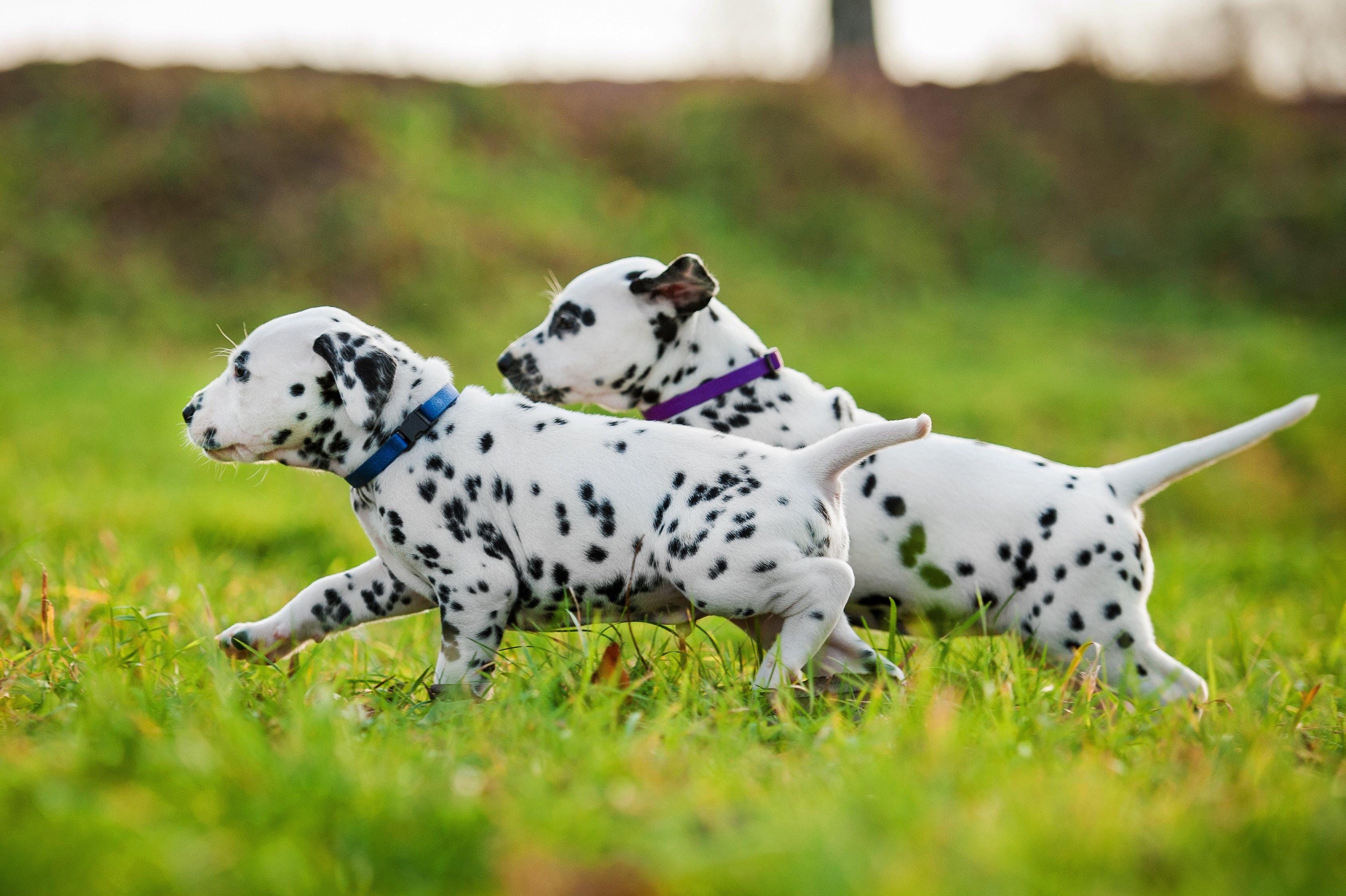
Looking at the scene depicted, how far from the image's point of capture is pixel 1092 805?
2340 millimetres

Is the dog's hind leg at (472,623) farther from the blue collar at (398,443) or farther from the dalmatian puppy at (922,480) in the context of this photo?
the dalmatian puppy at (922,480)

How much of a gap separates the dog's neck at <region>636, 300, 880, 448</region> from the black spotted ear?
0.11 metres

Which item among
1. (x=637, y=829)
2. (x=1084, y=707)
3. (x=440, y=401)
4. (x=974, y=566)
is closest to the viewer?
(x=637, y=829)

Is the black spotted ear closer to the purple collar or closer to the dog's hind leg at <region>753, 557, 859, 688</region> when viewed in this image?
the purple collar

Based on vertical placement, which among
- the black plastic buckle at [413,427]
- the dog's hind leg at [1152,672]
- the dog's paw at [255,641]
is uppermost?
the black plastic buckle at [413,427]

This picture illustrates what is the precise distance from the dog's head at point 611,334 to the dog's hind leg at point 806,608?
1420mm

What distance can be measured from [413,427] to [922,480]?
1940 mm

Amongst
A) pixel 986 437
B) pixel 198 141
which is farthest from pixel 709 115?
pixel 986 437

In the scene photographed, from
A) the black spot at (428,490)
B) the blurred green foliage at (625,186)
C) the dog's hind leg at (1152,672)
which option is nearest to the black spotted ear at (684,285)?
the black spot at (428,490)

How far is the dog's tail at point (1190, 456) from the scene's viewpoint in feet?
14.1

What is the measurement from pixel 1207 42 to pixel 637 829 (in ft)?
82.8

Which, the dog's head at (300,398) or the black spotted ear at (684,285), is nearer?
the dog's head at (300,398)

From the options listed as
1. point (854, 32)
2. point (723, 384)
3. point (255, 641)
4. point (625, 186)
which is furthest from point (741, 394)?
point (854, 32)

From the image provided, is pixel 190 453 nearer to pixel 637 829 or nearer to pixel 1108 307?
pixel 637 829
